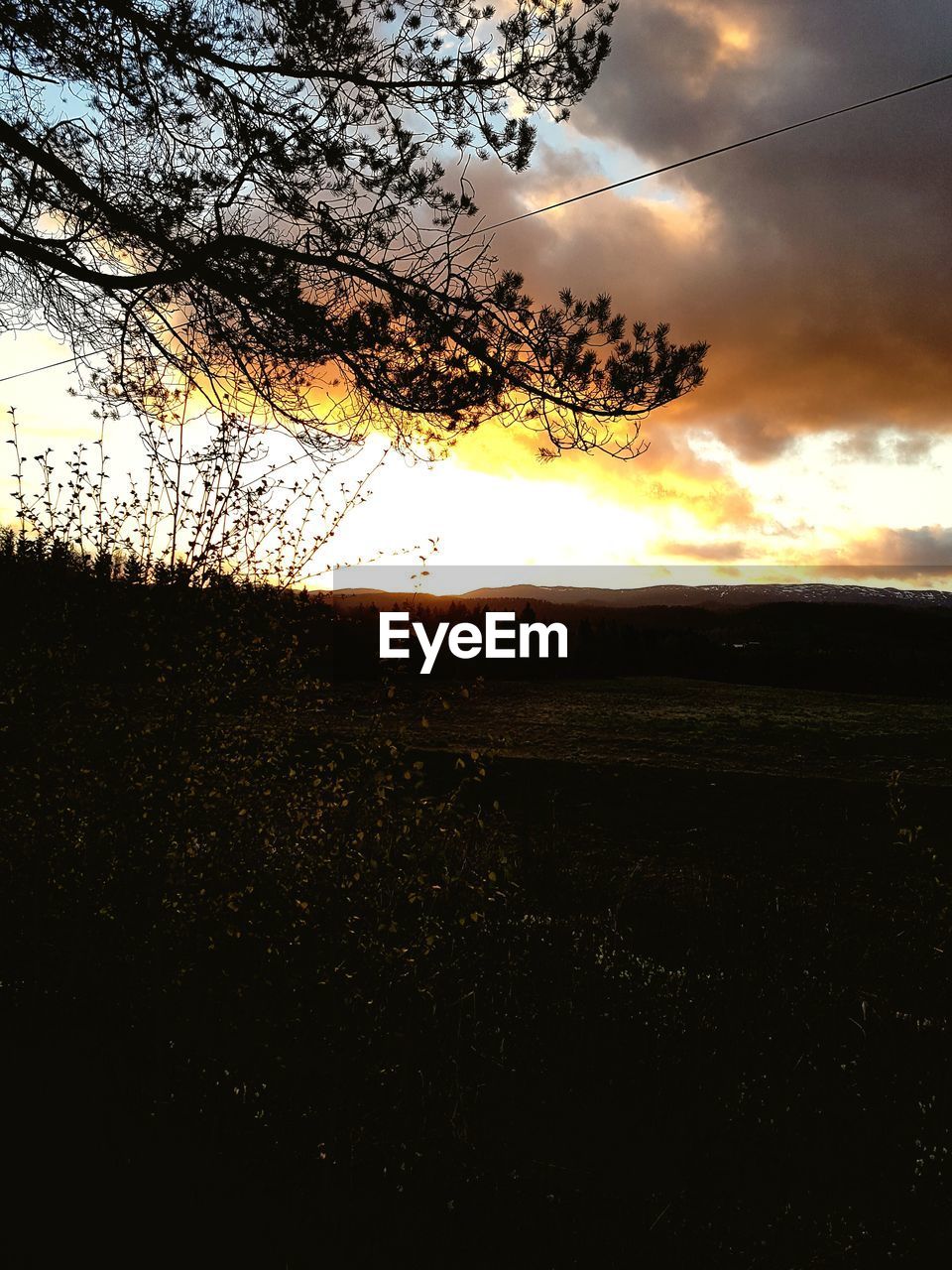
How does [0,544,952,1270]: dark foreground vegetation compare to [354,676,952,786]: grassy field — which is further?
[354,676,952,786]: grassy field

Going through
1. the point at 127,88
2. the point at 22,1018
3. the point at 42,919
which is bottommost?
the point at 22,1018

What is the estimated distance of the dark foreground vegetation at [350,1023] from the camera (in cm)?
237

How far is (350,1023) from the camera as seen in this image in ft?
10.3

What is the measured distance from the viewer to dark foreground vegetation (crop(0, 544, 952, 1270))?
2373mm

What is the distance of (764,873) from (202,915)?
4.10 metres

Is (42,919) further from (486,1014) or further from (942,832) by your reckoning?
(942,832)

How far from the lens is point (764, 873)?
5.88 metres

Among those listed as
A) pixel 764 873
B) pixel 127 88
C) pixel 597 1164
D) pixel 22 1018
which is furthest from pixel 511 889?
pixel 127 88

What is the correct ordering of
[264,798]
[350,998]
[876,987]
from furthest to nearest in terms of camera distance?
[876,987] < [264,798] < [350,998]

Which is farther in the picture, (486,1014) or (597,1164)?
(486,1014)

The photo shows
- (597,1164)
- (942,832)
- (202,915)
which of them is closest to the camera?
(597,1164)

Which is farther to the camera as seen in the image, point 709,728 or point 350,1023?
point 709,728

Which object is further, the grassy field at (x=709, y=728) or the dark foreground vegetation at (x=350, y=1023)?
the grassy field at (x=709, y=728)

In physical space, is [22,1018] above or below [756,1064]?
above
